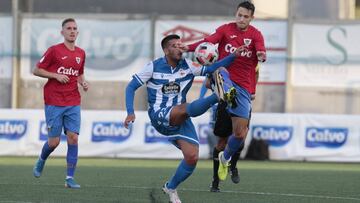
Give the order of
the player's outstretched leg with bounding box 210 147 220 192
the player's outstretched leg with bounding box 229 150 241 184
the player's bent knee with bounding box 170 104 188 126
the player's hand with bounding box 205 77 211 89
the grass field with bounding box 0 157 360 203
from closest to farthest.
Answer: the player's bent knee with bounding box 170 104 188 126
the grass field with bounding box 0 157 360 203
the player's hand with bounding box 205 77 211 89
the player's outstretched leg with bounding box 210 147 220 192
the player's outstretched leg with bounding box 229 150 241 184

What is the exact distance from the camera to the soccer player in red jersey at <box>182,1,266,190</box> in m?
11.2

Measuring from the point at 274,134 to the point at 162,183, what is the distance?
7894 mm

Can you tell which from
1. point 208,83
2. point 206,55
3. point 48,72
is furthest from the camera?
point 48,72

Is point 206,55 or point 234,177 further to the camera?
point 234,177

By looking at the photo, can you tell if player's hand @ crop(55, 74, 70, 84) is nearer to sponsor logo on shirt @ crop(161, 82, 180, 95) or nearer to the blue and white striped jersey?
the blue and white striped jersey

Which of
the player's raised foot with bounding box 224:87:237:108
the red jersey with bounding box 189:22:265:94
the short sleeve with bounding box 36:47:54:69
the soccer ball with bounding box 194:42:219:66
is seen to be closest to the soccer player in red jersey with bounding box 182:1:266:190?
the red jersey with bounding box 189:22:265:94

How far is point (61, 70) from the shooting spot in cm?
1181

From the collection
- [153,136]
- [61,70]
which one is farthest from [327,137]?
[61,70]

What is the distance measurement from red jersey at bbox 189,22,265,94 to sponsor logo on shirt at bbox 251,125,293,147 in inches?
338

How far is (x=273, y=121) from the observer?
66.1ft

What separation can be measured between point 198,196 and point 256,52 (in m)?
1.97

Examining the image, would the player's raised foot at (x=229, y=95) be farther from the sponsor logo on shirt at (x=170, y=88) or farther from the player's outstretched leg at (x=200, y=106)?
the sponsor logo on shirt at (x=170, y=88)

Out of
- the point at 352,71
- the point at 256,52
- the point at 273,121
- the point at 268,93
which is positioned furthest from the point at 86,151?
the point at 256,52

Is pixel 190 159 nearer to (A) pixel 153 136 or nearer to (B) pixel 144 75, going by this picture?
(B) pixel 144 75
